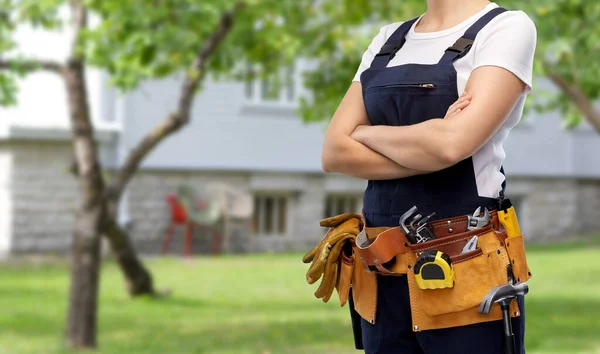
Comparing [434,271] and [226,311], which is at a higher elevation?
[434,271]

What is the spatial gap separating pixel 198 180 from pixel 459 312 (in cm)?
1696

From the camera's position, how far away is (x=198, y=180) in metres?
19.6

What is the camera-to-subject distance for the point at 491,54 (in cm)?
274

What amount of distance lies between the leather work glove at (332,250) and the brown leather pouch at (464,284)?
30 centimetres

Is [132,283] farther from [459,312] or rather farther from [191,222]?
[459,312]

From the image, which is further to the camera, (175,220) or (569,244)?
(569,244)

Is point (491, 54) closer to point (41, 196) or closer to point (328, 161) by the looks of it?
point (328, 161)

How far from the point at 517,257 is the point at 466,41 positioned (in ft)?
1.98

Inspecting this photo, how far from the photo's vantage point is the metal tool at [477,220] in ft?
9.13

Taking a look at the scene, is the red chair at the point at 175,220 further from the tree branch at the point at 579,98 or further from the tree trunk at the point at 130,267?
the tree branch at the point at 579,98

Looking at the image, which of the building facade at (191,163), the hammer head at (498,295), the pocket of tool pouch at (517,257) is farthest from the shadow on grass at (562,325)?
the hammer head at (498,295)

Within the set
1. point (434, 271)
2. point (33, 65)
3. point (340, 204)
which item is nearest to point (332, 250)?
point (434, 271)

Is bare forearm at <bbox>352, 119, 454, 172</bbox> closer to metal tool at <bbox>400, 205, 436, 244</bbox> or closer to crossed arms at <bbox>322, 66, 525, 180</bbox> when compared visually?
crossed arms at <bbox>322, 66, 525, 180</bbox>

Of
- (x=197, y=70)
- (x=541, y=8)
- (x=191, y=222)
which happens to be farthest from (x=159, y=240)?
(x=541, y=8)
